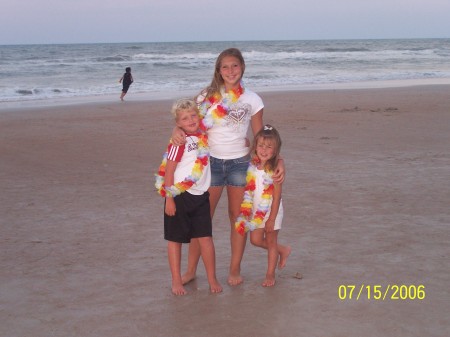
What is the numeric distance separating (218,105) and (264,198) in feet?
2.37

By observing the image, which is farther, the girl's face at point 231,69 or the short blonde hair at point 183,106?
the girl's face at point 231,69

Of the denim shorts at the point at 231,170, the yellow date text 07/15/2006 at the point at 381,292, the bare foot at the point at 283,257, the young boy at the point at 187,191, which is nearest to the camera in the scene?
the yellow date text 07/15/2006 at the point at 381,292

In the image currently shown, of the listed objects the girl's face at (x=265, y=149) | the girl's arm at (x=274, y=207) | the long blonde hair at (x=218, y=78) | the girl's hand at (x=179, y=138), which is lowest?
the girl's arm at (x=274, y=207)

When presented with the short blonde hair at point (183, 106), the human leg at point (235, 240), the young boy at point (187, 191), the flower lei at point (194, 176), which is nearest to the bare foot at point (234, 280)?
the human leg at point (235, 240)

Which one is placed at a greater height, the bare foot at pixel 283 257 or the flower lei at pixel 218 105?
the flower lei at pixel 218 105

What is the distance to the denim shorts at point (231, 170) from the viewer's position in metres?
4.35

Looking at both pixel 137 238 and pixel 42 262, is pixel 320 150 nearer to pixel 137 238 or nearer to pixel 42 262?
pixel 137 238

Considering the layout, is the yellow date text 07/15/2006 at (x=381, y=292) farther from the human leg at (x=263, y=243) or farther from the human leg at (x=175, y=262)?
the human leg at (x=175, y=262)

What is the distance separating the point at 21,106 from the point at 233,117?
15.4 meters

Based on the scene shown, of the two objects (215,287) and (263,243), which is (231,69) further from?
(215,287)

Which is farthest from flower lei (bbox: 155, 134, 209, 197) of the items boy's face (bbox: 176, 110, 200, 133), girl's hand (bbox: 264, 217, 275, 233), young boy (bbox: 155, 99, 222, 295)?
girl's hand (bbox: 264, 217, 275, 233)

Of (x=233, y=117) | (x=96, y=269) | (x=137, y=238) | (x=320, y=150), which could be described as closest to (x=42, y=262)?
(x=96, y=269)

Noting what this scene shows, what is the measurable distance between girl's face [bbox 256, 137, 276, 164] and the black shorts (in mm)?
465

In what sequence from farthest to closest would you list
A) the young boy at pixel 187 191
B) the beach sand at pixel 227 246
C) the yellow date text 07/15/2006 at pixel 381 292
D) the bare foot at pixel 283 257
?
the bare foot at pixel 283 257 → the young boy at pixel 187 191 → the yellow date text 07/15/2006 at pixel 381 292 → the beach sand at pixel 227 246
